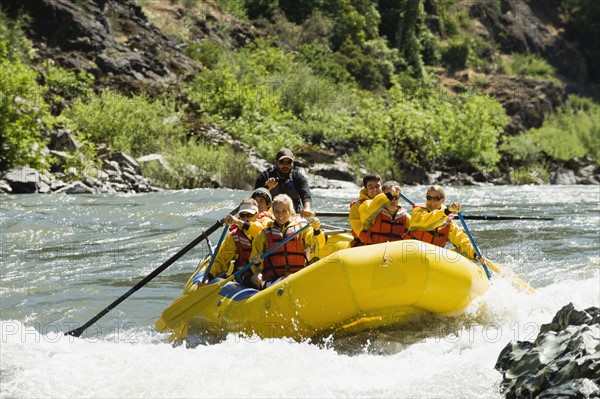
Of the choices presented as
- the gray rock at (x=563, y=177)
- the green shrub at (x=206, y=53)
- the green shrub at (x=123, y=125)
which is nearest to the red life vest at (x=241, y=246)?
the green shrub at (x=123, y=125)

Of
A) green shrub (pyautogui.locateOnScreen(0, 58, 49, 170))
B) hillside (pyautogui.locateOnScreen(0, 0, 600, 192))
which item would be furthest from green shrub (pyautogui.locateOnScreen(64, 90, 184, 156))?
green shrub (pyautogui.locateOnScreen(0, 58, 49, 170))

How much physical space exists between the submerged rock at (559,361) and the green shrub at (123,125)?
14272 millimetres

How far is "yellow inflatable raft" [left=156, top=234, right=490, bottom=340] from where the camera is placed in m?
5.02

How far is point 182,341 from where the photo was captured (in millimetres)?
5680

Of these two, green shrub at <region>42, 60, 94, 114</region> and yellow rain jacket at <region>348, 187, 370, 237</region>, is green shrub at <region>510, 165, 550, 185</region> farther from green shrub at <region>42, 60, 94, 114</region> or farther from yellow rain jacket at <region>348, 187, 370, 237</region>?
yellow rain jacket at <region>348, 187, 370, 237</region>

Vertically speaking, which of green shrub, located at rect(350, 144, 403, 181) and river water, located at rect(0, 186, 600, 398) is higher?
river water, located at rect(0, 186, 600, 398)

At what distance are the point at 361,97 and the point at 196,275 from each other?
72.7 ft

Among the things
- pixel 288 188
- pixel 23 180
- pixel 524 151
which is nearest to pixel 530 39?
pixel 524 151

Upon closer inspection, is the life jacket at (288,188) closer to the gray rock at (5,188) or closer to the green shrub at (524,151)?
the gray rock at (5,188)

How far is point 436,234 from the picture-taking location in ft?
20.6

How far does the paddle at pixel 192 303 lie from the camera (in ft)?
18.8

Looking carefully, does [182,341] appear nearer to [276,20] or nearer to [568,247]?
[568,247]

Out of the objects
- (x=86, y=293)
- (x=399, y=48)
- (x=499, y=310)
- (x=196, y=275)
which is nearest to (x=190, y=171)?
(x=86, y=293)

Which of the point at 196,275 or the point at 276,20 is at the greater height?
the point at 276,20
